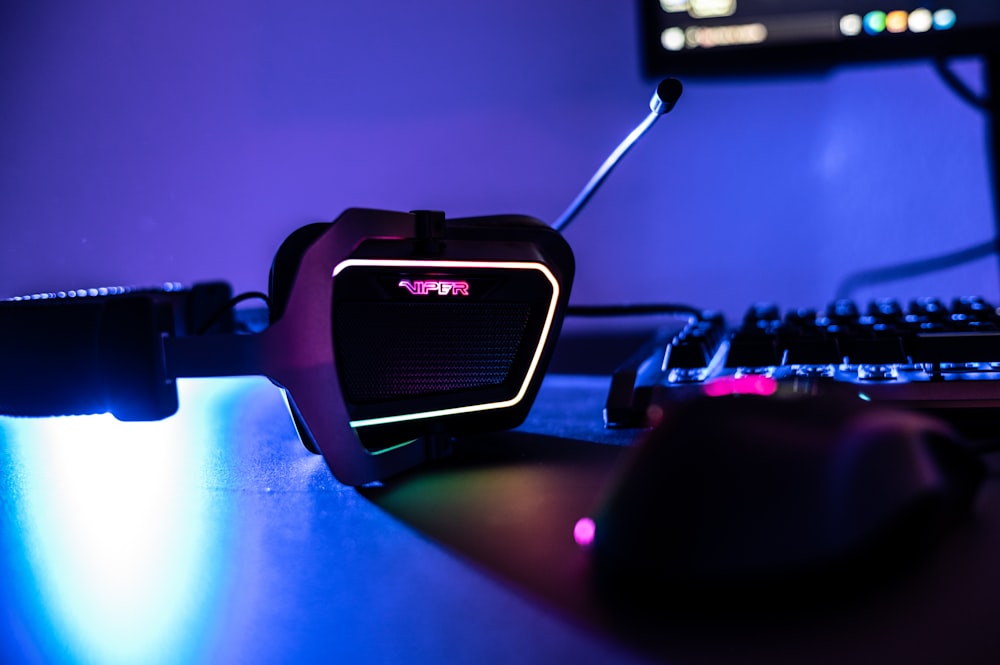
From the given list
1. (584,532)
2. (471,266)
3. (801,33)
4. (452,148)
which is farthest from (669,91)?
(452,148)

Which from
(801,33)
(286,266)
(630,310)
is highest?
(801,33)

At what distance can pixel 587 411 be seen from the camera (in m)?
0.55

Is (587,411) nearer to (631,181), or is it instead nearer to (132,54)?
(631,181)

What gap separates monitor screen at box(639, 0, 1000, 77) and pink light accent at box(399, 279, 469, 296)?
425 millimetres

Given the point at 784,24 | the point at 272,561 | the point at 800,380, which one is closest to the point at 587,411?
the point at 800,380

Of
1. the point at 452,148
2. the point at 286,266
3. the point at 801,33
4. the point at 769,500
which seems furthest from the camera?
the point at 452,148

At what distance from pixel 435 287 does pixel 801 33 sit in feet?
1.65

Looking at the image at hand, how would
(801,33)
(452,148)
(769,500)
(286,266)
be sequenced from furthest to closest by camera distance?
(452,148), (801,33), (286,266), (769,500)

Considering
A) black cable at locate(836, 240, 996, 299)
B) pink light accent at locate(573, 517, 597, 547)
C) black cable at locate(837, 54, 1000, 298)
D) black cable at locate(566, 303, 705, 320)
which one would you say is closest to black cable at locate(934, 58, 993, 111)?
black cable at locate(837, 54, 1000, 298)

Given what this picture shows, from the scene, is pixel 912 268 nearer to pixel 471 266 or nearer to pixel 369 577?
pixel 471 266

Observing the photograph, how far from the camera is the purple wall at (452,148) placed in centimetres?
81

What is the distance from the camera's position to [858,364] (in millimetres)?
440

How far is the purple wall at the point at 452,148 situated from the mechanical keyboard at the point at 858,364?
0.32 metres

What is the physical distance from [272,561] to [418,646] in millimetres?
86
